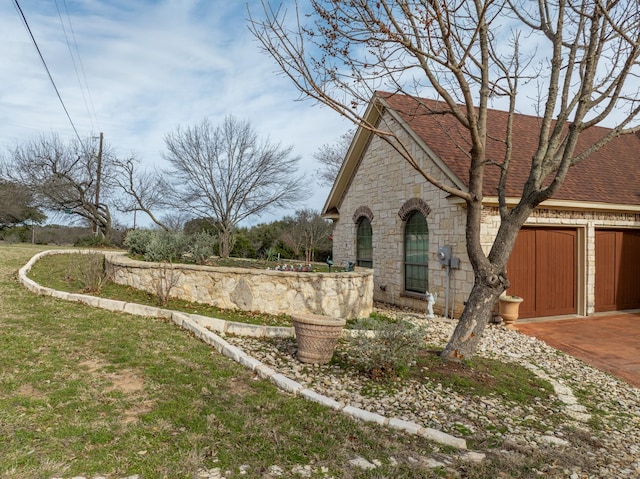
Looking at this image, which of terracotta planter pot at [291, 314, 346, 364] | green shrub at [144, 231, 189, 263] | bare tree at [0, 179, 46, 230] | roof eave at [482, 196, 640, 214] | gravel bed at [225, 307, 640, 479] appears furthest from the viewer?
bare tree at [0, 179, 46, 230]

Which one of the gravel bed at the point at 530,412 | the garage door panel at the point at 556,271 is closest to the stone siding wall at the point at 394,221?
the garage door panel at the point at 556,271

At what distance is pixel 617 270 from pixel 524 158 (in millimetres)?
3828

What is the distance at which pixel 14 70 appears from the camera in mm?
10000

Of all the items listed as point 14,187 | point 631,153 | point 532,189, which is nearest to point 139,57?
point 532,189

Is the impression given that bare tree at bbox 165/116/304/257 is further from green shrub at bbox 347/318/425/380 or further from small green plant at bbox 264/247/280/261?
green shrub at bbox 347/318/425/380

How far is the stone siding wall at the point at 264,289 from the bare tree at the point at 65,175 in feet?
60.4

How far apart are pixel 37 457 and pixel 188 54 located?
9.92m

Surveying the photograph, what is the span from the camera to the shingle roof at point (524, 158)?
970 cm

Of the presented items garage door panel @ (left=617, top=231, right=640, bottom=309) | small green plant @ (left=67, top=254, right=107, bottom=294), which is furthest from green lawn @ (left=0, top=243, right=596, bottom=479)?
garage door panel @ (left=617, top=231, right=640, bottom=309)

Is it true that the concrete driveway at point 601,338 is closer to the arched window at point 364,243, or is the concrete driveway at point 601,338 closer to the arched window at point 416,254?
the arched window at point 416,254

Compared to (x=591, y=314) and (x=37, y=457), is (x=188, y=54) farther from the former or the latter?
(x=591, y=314)

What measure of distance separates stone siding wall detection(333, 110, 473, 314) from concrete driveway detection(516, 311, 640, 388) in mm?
1901

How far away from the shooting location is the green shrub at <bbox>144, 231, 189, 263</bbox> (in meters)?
9.21

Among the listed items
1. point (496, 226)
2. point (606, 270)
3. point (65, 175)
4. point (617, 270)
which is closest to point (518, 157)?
point (496, 226)
